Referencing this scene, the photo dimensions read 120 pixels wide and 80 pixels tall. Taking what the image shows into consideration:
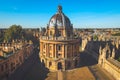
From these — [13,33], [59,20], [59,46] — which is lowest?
[59,46]

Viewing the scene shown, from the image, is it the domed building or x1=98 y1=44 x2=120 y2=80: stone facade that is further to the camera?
the domed building

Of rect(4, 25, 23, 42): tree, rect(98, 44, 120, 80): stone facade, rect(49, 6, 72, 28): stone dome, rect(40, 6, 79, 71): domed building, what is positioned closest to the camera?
rect(98, 44, 120, 80): stone facade

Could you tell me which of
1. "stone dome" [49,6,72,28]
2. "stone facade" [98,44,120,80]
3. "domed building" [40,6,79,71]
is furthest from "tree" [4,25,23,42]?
"stone facade" [98,44,120,80]

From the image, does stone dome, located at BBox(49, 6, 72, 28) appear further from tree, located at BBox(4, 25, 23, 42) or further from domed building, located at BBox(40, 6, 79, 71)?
tree, located at BBox(4, 25, 23, 42)

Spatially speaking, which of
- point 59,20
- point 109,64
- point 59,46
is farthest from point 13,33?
point 109,64

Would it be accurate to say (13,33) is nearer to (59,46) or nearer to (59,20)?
(59,20)

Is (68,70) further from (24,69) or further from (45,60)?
(24,69)

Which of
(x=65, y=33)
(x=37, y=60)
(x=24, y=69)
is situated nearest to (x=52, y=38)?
(x=65, y=33)
